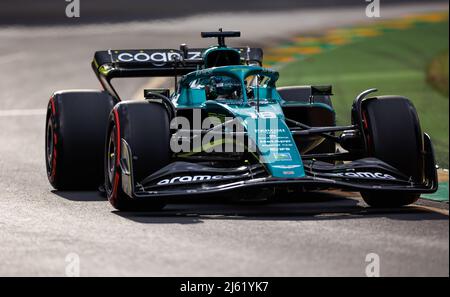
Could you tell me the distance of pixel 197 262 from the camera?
9703mm

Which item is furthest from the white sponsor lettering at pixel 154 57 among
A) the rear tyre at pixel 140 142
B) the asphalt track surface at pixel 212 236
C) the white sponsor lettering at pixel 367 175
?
the white sponsor lettering at pixel 367 175

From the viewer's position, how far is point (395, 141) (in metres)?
12.5

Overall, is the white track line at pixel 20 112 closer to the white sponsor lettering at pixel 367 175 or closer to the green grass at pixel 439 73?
the green grass at pixel 439 73

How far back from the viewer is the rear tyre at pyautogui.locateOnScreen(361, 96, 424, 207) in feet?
40.8

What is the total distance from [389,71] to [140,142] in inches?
608

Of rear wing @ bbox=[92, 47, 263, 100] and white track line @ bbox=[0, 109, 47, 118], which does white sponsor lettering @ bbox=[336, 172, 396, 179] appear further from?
white track line @ bbox=[0, 109, 47, 118]

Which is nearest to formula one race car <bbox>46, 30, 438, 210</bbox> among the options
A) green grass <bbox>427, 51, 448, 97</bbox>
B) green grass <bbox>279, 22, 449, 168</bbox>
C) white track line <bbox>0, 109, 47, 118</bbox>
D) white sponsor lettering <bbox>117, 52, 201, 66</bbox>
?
white sponsor lettering <bbox>117, 52, 201, 66</bbox>

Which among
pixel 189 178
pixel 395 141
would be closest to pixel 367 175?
pixel 395 141

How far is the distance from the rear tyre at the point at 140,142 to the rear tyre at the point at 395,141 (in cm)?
185

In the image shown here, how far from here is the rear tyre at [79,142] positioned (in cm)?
1415

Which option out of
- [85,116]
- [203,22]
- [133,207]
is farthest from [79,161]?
[203,22]

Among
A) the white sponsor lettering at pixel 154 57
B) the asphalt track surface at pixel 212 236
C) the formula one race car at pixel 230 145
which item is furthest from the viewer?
the white sponsor lettering at pixel 154 57
